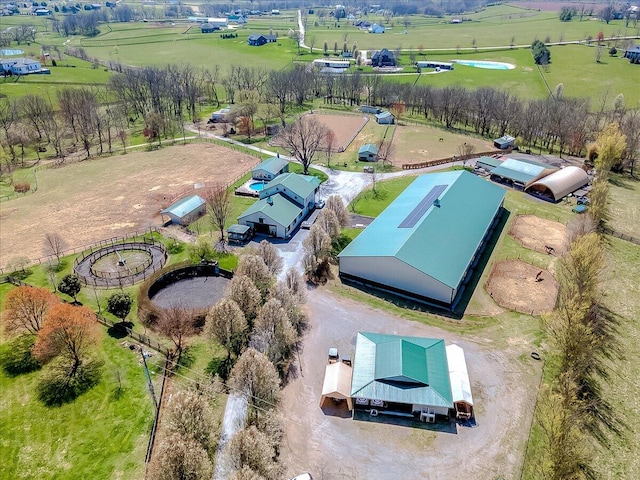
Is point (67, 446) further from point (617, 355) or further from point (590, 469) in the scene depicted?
point (617, 355)

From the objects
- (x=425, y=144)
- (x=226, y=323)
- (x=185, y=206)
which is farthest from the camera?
(x=425, y=144)

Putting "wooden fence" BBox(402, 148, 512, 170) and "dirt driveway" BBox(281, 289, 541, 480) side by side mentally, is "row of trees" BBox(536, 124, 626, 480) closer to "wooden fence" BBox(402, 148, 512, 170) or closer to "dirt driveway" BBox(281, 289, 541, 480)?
"dirt driveway" BBox(281, 289, 541, 480)

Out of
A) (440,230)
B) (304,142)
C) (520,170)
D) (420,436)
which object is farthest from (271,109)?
(420,436)

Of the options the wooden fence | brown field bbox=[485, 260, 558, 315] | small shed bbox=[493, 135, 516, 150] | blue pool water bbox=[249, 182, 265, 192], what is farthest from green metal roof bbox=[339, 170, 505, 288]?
small shed bbox=[493, 135, 516, 150]

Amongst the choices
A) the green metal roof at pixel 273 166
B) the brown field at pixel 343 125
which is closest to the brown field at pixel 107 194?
the green metal roof at pixel 273 166

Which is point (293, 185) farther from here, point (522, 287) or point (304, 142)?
point (522, 287)

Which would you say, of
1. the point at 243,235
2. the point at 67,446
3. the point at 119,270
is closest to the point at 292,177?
the point at 243,235
